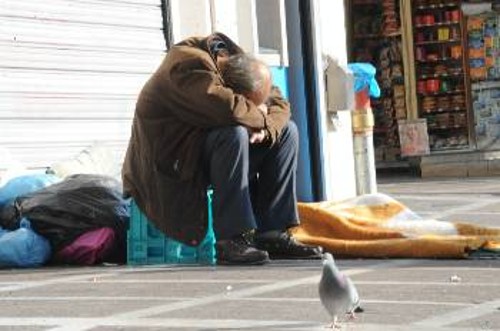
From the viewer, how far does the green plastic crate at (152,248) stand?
614 cm

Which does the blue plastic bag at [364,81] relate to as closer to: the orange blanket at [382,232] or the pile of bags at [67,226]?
the orange blanket at [382,232]

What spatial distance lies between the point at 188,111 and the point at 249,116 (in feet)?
1.04

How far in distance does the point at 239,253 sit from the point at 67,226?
1092mm

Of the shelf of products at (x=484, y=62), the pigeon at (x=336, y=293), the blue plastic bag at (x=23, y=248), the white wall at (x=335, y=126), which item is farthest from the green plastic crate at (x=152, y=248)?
the shelf of products at (x=484, y=62)

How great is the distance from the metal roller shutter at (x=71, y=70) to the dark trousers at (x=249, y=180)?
215 cm

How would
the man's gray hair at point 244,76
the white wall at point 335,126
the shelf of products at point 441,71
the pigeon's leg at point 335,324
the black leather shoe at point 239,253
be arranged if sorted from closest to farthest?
the pigeon's leg at point 335,324
the black leather shoe at point 239,253
the man's gray hair at point 244,76
the white wall at point 335,126
the shelf of products at point 441,71

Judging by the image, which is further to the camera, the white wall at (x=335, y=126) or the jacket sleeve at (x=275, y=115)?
the white wall at (x=335, y=126)

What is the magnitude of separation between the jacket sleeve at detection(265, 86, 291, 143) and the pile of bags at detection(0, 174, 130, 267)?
1038mm

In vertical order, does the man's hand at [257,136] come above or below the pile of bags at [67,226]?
above

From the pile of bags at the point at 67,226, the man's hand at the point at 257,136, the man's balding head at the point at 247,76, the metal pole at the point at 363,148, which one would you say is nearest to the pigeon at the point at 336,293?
the man's hand at the point at 257,136

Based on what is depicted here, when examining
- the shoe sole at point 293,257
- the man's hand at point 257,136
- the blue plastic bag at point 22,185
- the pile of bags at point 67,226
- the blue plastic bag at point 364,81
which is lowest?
the shoe sole at point 293,257

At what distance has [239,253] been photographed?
19.1ft

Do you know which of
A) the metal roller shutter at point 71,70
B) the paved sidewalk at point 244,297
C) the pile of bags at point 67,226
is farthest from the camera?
the metal roller shutter at point 71,70

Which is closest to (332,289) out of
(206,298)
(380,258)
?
(206,298)
